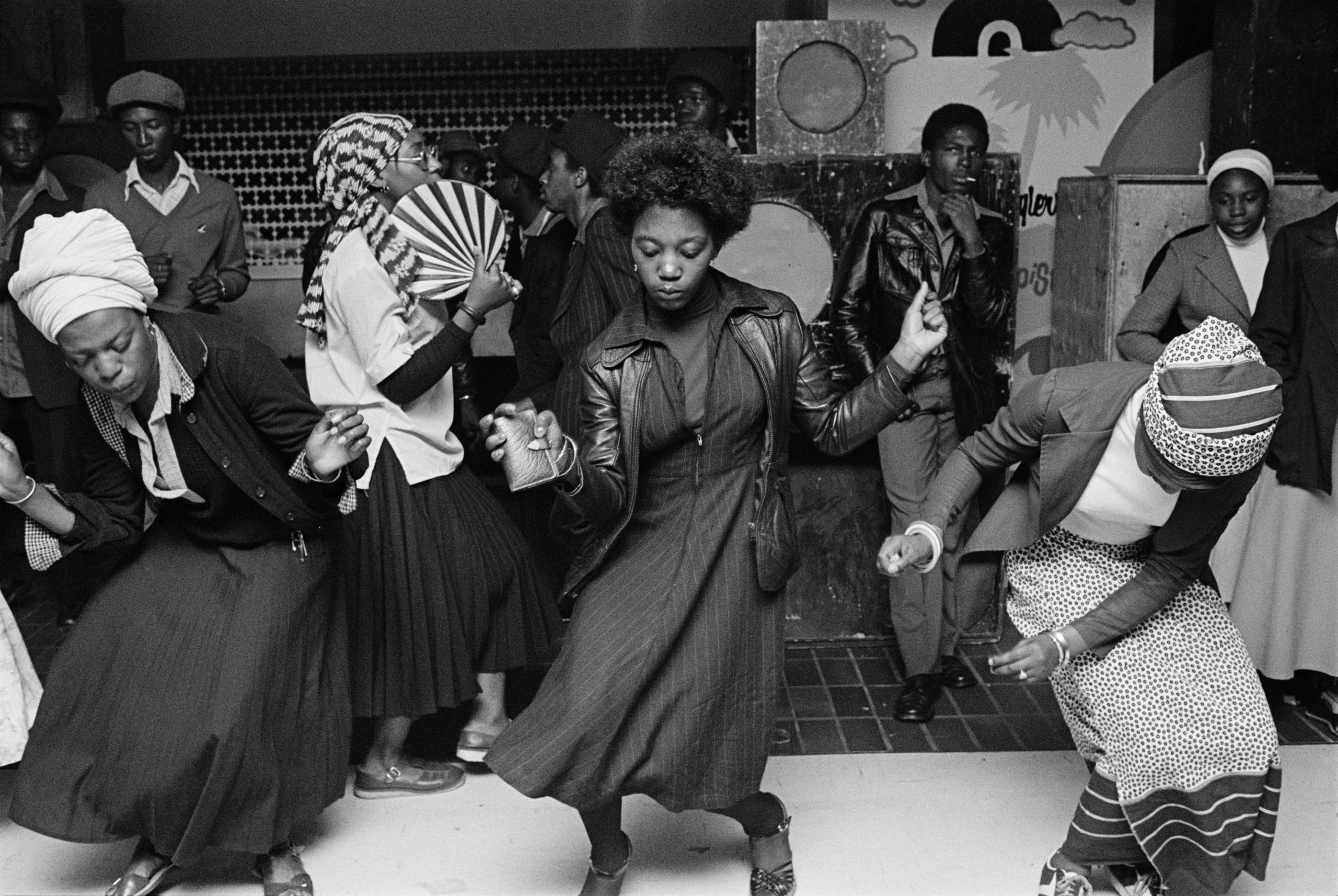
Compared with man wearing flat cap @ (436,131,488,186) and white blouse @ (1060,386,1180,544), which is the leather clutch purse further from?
man wearing flat cap @ (436,131,488,186)

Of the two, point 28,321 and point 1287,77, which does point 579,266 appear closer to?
point 28,321

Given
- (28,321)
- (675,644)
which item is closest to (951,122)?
(675,644)

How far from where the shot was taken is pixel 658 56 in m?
7.34

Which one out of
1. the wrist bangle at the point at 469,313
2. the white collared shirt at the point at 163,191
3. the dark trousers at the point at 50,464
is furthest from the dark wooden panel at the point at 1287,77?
the dark trousers at the point at 50,464

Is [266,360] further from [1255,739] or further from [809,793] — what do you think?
[1255,739]

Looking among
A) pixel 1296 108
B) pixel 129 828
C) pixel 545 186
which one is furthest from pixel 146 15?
pixel 1296 108

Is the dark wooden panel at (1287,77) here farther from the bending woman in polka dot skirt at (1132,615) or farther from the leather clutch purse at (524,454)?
the leather clutch purse at (524,454)

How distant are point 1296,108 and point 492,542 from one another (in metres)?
3.96

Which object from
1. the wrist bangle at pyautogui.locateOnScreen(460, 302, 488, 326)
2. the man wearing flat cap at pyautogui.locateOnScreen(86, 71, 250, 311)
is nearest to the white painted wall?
the man wearing flat cap at pyautogui.locateOnScreen(86, 71, 250, 311)

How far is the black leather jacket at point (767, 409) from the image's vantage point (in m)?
3.67

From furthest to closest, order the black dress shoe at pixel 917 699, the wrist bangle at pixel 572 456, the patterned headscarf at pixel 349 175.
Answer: the black dress shoe at pixel 917 699 → the patterned headscarf at pixel 349 175 → the wrist bangle at pixel 572 456

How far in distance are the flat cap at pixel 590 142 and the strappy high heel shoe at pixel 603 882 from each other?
246cm

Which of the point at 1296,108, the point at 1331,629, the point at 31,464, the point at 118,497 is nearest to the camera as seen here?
the point at 118,497

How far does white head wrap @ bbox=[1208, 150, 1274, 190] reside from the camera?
5465 mm
